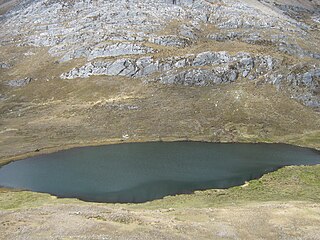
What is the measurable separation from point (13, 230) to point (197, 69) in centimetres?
11522

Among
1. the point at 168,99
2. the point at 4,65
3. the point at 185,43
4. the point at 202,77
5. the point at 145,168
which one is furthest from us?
the point at 4,65

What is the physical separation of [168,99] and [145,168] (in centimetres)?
5439

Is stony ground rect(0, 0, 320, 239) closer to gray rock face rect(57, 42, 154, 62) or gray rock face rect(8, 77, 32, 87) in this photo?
gray rock face rect(57, 42, 154, 62)

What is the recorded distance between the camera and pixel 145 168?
282 feet

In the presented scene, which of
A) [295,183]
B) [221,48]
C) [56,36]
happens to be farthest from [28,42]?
[295,183]

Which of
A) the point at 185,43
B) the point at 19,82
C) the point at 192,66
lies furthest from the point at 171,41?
the point at 19,82

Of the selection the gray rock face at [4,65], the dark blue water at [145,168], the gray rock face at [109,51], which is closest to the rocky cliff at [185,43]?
the gray rock face at [109,51]

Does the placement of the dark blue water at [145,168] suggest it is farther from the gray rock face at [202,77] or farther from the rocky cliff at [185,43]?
the rocky cliff at [185,43]

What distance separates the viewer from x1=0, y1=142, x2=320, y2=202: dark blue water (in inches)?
2876

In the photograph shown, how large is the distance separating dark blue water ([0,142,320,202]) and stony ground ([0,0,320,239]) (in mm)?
5531

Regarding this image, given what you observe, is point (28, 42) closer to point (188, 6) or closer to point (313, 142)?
point (188, 6)

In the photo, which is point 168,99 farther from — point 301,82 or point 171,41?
point 301,82

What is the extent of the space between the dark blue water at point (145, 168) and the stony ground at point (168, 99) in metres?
5.53

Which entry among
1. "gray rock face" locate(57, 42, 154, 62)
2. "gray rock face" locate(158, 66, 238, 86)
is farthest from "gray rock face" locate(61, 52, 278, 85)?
"gray rock face" locate(57, 42, 154, 62)
